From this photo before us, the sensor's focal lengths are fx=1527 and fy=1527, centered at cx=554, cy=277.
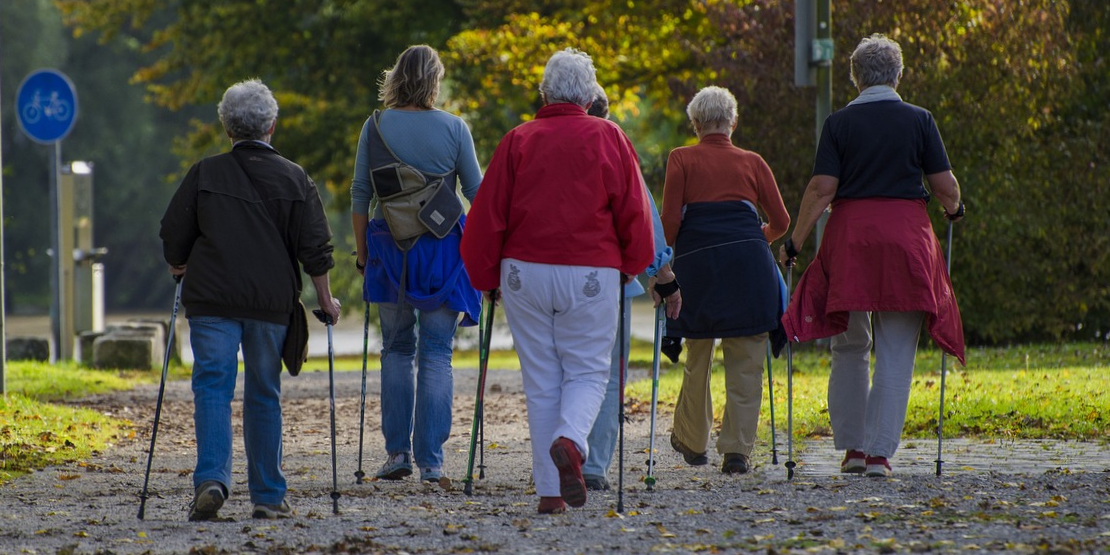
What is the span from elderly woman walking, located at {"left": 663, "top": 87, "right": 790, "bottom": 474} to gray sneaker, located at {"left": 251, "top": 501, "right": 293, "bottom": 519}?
222 centimetres

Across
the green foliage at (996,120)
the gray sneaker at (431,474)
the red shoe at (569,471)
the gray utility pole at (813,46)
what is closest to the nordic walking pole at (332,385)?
the gray sneaker at (431,474)

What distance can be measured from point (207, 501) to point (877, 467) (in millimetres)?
2970

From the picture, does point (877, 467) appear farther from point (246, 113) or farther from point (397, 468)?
point (246, 113)

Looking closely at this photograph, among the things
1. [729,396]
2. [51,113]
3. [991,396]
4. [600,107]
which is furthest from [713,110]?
[51,113]

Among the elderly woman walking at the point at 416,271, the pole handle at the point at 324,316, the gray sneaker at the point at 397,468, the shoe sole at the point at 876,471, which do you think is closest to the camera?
the pole handle at the point at 324,316

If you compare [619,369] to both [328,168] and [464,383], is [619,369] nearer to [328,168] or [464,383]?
[464,383]

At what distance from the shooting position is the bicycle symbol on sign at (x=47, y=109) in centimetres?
1541

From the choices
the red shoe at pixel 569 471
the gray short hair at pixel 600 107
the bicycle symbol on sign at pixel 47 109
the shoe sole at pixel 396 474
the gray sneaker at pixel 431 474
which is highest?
the bicycle symbol on sign at pixel 47 109

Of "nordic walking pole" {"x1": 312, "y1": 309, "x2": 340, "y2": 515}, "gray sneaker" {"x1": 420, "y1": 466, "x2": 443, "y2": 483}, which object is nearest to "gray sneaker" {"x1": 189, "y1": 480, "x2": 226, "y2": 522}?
"nordic walking pole" {"x1": 312, "y1": 309, "x2": 340, "y2": 515}

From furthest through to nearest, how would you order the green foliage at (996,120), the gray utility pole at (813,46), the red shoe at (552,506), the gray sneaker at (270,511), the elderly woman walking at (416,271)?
the green foliage at (996,120) < the gray utility pole at (813,46) < the elderly woman walking at (416,271) < the gray sneaker at (270,511) < the red shoe at (552,506)

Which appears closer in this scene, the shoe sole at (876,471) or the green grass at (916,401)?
the shoe sole at (876,471)

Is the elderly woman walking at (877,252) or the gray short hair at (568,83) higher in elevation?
the gray short hair at (568,83)

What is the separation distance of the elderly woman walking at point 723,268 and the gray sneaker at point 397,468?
1399mm

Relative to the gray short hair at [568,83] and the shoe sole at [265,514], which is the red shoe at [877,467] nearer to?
the gray short hair at [568,83]
